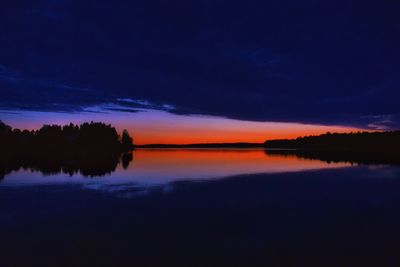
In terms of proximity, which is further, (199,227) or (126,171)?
(126,171)

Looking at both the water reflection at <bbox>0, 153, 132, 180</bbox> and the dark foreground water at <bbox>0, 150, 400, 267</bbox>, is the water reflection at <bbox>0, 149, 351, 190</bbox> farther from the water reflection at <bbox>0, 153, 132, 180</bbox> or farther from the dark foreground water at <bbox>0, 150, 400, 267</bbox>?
the dark foreground water at <bbox>0, 150, 400, 267</bbox>

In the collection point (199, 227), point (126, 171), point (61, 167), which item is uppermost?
point (61, 167)

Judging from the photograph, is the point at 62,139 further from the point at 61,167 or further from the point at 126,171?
the point at 126,171

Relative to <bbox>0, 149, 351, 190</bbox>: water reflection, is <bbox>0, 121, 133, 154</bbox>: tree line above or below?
above

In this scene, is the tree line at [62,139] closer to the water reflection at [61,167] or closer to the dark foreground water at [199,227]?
the water reflection at [61,167]

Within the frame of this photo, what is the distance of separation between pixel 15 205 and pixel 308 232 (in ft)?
62.4

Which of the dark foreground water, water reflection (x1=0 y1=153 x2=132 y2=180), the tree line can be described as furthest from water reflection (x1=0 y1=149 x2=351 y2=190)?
the tree line

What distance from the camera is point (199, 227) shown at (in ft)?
61.2

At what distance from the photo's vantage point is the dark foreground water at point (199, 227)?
13.8m

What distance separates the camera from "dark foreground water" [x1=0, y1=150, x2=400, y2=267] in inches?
545

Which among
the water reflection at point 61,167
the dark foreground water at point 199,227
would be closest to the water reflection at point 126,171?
the water reflection at point 61,167

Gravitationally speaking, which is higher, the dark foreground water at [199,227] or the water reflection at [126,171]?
the water reflection at [126,171]

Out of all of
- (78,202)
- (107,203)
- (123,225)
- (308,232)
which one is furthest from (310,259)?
(78,202)

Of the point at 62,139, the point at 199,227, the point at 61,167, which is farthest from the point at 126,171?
the point at 62,139
